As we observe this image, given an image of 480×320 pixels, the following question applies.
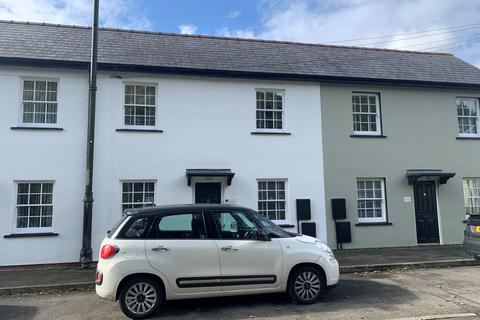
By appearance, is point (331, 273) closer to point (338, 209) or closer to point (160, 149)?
point (338, 209)

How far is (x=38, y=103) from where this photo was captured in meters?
11.0

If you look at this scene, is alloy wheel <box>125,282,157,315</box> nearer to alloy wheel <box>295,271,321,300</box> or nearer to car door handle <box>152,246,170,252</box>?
car door handle <box>152,246,170,252</box>

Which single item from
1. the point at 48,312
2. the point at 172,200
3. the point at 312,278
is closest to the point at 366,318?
the point at 312,278

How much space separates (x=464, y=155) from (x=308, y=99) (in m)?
6.15

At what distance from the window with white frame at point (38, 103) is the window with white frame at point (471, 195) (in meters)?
14.0

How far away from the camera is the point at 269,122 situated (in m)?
12.5

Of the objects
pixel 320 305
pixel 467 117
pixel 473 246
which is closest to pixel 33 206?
pixel 320 305

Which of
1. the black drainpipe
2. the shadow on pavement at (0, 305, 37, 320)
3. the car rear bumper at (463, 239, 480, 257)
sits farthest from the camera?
the black drainpipe

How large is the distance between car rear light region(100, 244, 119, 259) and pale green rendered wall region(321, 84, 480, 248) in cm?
792

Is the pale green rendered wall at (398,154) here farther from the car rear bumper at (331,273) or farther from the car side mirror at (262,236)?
the car side mirror at (262,236)

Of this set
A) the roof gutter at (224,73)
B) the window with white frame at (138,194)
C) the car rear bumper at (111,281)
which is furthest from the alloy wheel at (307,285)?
the roof gutter at (224,73)

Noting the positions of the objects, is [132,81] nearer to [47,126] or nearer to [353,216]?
[47,126]

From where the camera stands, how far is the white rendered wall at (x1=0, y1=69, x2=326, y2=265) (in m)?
10.6

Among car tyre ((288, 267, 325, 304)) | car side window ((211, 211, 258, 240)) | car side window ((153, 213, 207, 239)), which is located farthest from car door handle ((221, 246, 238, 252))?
car tyre ((288, 267, 325, 304))
